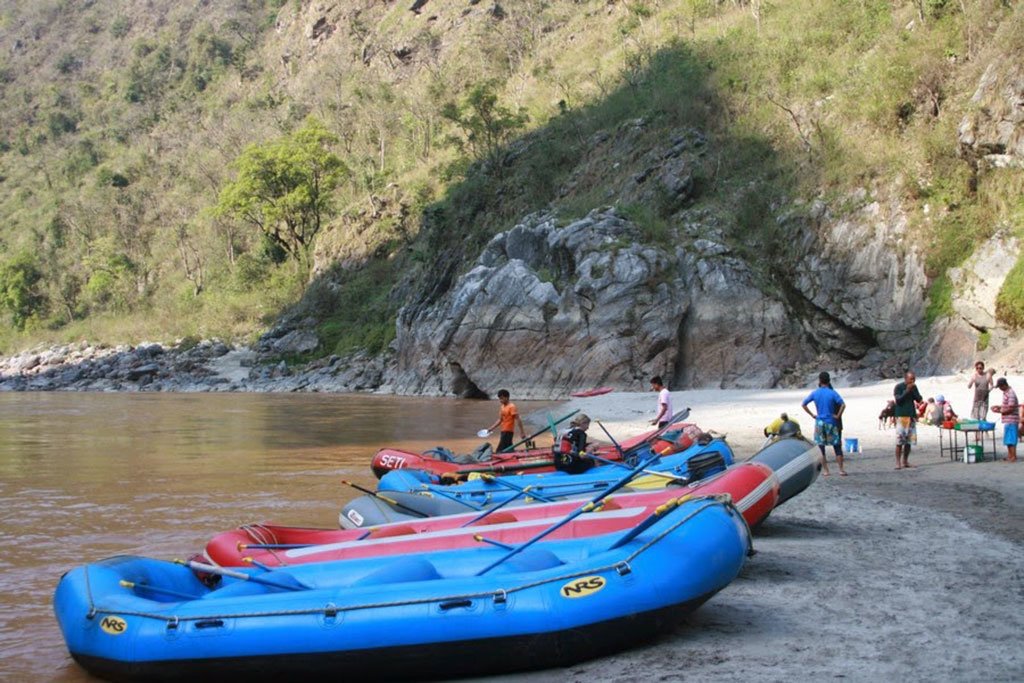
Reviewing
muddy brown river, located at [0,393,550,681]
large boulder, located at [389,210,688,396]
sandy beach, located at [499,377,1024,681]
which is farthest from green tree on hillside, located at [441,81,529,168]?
sandy beach, located at [499,377,1024,681]

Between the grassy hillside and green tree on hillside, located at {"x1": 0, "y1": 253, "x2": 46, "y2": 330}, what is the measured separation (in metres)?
0.15

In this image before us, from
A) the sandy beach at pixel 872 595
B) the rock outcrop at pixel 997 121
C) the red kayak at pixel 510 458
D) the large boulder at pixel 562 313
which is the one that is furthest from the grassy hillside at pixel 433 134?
the sandy beach at pixel 872 595

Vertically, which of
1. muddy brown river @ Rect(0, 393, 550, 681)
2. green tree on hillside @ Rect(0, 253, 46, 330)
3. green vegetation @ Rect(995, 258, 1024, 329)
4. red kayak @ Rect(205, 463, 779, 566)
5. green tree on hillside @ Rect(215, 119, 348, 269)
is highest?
green tree on hillside @ Rect(215, 119, 348, 269)

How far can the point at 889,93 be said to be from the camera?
2833 cm

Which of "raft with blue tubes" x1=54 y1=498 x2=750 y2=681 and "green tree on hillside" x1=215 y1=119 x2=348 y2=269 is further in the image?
"green tree on hillside" x1=215 y1=119 x2=348 y2=269

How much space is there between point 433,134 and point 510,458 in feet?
145

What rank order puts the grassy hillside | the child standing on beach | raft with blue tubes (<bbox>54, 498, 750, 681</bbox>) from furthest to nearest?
1. the grassy hillside
2. the child standing on beach
3. raft with blue tubes (<bbox>54, 498, 750, 681</bbox>)

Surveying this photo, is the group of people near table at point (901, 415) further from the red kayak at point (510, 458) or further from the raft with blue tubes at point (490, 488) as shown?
the raft with blue tubes at point (490, 488)

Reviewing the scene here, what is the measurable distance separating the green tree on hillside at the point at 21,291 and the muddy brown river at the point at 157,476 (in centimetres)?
3624

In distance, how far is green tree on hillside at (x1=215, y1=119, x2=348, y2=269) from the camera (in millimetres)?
50125

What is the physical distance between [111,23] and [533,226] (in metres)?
91.5

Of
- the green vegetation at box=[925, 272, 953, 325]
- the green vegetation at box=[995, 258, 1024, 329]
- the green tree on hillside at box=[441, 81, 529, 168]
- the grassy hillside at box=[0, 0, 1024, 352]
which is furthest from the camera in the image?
the green tree on hillside at box=[441, 81, 529, 168]

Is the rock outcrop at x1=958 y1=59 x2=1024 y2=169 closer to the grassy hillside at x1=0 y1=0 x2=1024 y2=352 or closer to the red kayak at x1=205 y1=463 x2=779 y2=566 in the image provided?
the grassy hillside at x1=0 y1=0 x2=1024 y2=352

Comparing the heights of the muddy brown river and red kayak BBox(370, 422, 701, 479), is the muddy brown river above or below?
below
